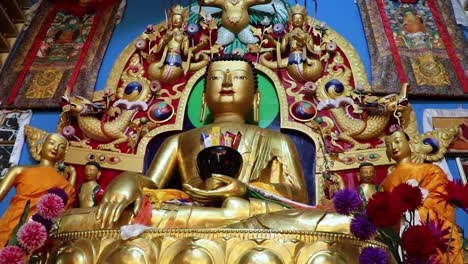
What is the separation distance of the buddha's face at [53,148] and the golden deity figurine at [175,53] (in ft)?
3.72

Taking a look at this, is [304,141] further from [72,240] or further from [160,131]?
[72,240]

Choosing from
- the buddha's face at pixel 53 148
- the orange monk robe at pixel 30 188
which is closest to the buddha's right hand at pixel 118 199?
the orange monk robe at pixel 30 188

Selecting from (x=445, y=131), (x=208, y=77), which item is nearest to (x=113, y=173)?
(x=208, y=77)

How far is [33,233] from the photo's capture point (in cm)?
251

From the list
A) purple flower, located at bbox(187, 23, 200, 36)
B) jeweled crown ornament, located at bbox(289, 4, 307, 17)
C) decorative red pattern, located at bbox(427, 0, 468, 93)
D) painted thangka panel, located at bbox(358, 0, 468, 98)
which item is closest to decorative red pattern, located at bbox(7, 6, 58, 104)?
purple flower, located at bbox(187, 23, 200, 36)

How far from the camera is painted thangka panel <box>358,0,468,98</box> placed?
4.68 metres

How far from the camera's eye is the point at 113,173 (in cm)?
454

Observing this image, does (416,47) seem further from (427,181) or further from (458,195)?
(458,195)

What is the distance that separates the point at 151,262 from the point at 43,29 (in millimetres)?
3498

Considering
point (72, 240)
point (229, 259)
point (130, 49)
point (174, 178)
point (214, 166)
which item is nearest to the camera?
point (229, 259)

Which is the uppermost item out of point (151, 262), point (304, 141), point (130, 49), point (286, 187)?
point (130, 49)

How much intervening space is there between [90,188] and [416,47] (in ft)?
9.60

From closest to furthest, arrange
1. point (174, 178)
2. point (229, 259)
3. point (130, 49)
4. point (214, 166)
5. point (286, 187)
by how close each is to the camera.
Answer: point (229, 259) < point (214, 166) < point (286, 187) < point (174, 178) < point (130, 49)

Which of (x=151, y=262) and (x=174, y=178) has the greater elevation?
(x=174, y=178)
